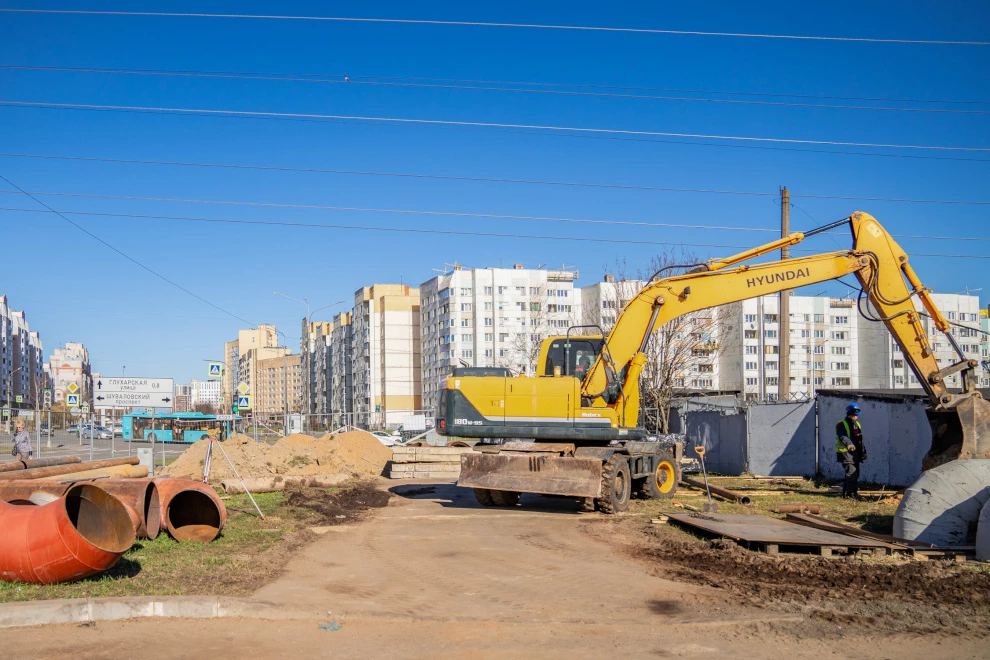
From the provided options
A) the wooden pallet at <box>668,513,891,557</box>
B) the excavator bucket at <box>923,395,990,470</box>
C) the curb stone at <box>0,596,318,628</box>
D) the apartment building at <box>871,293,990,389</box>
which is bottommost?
the wooden pallet at <box>668,513,891,557</box>

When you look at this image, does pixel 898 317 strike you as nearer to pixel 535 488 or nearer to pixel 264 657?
pixel 535 488

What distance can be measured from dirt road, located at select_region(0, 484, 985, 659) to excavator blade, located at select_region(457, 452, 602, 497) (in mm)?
3902

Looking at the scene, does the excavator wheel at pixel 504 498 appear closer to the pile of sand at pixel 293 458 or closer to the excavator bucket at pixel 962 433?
the pile of sand at pixel 293 458

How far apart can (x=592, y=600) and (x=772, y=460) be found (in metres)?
17.6

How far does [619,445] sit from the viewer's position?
16.4 metres

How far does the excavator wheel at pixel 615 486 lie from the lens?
1521cm

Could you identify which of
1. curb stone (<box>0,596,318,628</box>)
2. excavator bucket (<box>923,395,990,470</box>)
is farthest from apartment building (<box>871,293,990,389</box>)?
curb stone (<box>0,596,318,628</box>)

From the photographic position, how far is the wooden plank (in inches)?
433

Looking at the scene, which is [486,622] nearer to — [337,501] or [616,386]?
[616,386]

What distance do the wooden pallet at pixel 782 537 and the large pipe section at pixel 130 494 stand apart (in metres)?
8.01

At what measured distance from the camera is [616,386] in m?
16.4

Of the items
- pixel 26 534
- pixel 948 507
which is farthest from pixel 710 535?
pixel 26 534

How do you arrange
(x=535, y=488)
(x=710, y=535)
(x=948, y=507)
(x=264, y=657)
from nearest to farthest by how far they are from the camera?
(x=264, y=657), (x=948, y=507), (x=710, y=535), (x=535, y=488)

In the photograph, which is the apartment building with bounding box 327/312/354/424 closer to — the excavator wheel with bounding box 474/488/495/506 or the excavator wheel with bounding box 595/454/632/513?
the excavator wheel with bounding box 474/488/495/506
